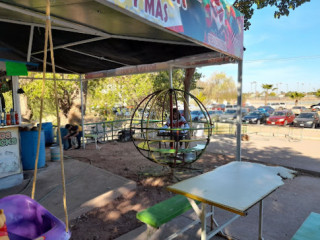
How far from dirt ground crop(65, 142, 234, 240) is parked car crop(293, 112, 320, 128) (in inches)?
527

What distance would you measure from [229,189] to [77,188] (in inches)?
124

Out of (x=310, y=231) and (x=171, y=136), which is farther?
(x=171, y=136)

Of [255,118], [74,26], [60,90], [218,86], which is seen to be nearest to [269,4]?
[74,26]

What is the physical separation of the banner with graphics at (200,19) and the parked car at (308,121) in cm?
1538

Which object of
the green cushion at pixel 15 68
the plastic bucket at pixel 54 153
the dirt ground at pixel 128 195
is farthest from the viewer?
the plastic bucket at pixel 54 153

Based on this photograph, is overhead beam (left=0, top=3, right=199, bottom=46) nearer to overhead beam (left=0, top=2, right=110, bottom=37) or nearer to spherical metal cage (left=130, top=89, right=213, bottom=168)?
overhead beam (left=0, top=2, right=110, bottom=37)

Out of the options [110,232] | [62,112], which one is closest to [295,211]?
[110,232]

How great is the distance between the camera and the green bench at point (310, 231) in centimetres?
188

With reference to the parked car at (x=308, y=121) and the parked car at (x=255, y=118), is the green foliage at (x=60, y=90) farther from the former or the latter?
the parked car at (x=308, y=121)

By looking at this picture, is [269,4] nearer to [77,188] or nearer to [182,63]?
[182,63]

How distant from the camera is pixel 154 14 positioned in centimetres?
250

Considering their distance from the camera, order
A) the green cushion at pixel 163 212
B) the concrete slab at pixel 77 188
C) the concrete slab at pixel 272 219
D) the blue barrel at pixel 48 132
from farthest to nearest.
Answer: the blue barrel at pixel 48 132 → the concrete slab at pixel 77 188 → the concrete slab at pixel 272 219 → the green cushion at pixel 163 212

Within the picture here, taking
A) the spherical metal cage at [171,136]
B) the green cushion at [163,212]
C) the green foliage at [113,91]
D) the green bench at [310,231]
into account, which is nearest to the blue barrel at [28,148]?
the spherical metal cage at [171,136]

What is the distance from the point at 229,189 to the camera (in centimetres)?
224
